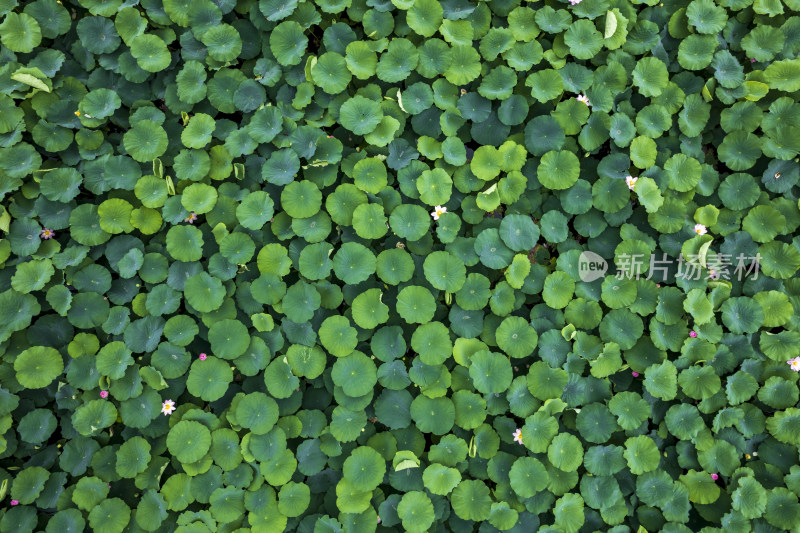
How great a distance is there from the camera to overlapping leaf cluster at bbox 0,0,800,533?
2.19 metres

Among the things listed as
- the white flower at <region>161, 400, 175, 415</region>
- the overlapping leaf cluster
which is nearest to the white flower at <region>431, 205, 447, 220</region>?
the overlapping leaf cluster

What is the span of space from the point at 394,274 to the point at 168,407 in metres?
1.16

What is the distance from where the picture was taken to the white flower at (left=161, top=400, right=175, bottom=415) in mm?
2232

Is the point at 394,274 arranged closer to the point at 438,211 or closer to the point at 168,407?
the point at 438,211

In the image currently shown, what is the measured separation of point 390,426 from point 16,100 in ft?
7.32

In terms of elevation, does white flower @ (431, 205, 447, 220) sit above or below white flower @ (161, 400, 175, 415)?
above

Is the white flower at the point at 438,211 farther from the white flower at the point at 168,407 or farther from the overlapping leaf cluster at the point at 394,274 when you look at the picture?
the white flower at the point at 168,407

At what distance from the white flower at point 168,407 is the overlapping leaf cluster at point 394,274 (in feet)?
0.13

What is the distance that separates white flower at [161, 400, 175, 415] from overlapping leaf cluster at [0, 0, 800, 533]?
0.04m

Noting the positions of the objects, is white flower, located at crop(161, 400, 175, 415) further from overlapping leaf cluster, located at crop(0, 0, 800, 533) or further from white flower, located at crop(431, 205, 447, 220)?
white flower, located at crop(431, 205, 447, 220)

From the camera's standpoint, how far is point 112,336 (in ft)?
7.53

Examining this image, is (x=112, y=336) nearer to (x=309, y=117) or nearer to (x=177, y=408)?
(x=177, y=408)

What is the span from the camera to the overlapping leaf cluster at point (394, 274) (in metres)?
2.19

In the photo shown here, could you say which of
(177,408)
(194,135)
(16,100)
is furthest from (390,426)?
(16,100)
